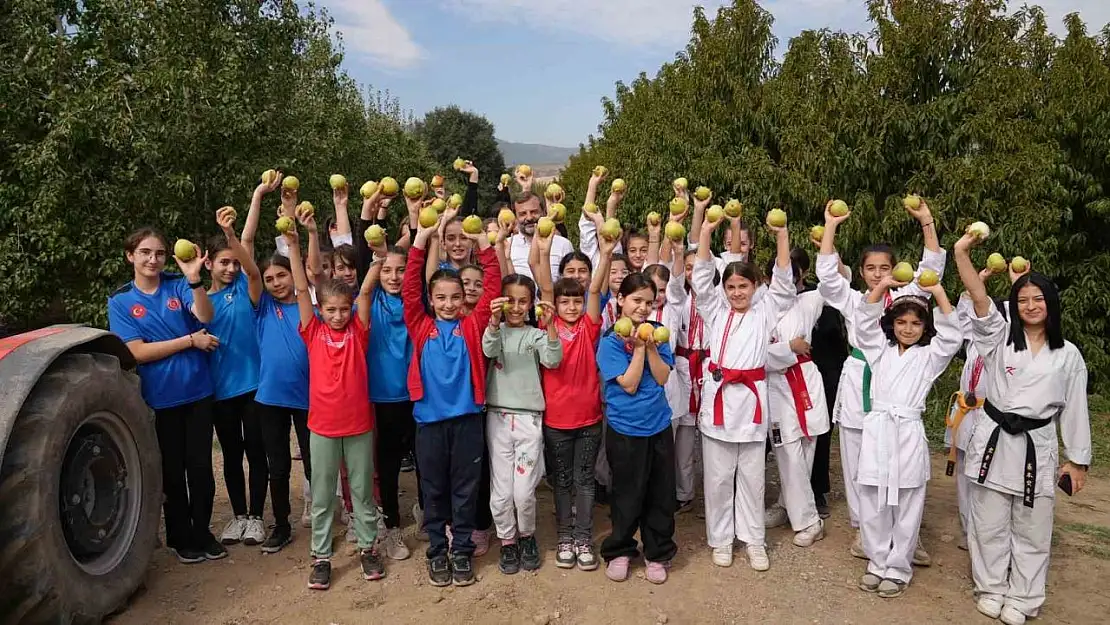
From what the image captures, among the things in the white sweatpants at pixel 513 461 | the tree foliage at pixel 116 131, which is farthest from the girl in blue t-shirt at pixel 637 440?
the tree foliage at pixel 116 131

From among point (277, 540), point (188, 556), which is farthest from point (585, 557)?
point (188, 556)

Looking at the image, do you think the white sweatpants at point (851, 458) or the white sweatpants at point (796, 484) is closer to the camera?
the white sweatpants at point (851, 458)

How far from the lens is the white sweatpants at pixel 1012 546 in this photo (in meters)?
4.10

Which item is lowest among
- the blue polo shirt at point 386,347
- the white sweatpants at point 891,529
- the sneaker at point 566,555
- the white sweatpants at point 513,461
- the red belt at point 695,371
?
the sneaker at point 566,555

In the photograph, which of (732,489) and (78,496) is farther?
(732,489)

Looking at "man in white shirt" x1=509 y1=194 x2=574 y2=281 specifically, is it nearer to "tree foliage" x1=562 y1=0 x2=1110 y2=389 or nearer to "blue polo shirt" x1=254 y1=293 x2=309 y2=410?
"blue polo shirt" x1=254 y1=293 x2=309 y2=410

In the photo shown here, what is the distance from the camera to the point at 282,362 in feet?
15.5

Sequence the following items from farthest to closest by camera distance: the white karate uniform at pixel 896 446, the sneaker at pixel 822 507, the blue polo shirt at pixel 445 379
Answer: the sneaker at pixel 822 507 → the blue polo shirt at pixel 445 379 → the white karate uniform at pixel 896 446

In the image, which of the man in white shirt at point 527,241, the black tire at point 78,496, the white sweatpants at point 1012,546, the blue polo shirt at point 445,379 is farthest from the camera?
the man in white shirt at point 527,241

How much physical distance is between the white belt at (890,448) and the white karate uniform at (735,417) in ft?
2.33

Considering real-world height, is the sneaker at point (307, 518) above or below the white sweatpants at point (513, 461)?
below

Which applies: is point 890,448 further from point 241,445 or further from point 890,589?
point 241,445

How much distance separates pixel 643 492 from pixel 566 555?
2.26ft

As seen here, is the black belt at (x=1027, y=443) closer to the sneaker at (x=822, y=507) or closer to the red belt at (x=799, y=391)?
the red belt at (x=799, y=391)
